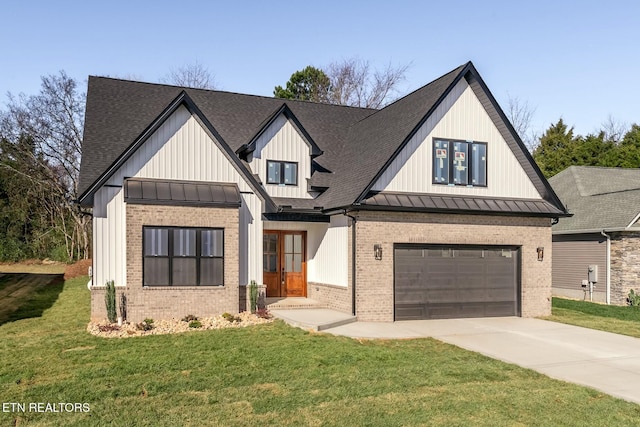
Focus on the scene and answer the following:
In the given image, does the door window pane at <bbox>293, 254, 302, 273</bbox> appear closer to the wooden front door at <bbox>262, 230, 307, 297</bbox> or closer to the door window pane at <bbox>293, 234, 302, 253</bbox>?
the wooden front door at <bbox>262, 230, 307, 297</bbox>

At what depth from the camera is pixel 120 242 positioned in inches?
598

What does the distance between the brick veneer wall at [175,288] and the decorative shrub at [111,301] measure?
0.37 metres

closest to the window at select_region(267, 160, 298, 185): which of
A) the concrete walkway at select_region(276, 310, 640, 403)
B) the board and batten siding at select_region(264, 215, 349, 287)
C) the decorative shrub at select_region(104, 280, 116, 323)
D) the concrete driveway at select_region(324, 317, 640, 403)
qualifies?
the board and batten siding at select_region(264, 215, 349, 287)

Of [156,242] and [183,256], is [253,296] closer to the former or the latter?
[183,256]

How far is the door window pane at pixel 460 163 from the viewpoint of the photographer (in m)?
17.6

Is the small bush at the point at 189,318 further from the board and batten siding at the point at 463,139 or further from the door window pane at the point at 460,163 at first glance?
the door window pane at the point at 460,163

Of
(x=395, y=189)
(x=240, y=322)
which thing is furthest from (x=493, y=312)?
(x=240, y=322)

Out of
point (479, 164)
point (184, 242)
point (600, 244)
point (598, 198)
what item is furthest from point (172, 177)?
point (598, 198)

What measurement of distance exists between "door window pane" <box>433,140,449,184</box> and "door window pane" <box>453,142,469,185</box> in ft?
0.89

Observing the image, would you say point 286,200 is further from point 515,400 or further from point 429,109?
point 515,400

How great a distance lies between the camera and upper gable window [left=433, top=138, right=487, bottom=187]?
17.4m

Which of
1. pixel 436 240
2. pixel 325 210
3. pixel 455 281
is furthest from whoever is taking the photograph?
pixel 325 210

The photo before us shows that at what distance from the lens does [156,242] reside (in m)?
15.3

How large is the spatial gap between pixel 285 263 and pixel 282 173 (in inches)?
120
